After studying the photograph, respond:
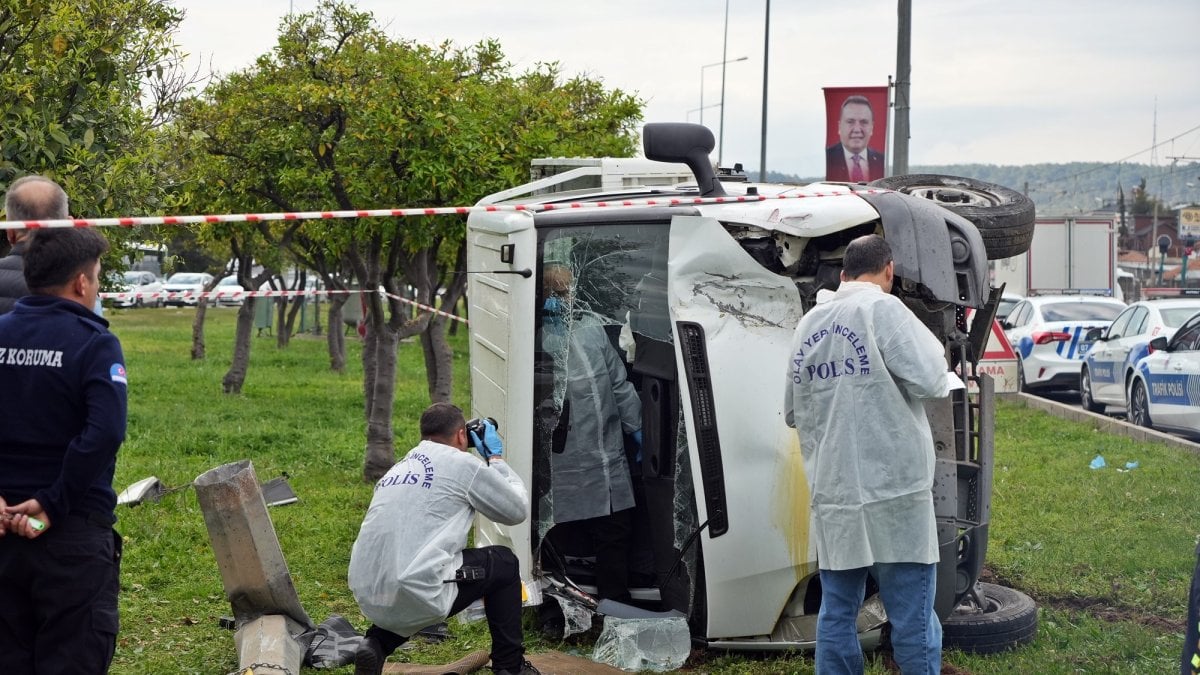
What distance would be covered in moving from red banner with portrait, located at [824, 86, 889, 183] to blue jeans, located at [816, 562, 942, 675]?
7.72 m

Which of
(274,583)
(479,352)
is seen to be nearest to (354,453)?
(479,352)

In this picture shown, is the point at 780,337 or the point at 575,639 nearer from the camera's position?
the point at 780,337

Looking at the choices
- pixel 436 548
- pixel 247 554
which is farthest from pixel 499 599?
pixel 247 554

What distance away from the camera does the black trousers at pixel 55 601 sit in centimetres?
416

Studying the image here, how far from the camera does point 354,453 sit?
14.2 m

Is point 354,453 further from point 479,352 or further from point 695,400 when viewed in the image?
point 695,400

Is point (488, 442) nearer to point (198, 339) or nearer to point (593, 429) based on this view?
point (593, 429)

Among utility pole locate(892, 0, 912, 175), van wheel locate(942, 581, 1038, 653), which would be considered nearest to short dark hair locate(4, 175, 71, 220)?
van wheel locate(942, 581, 1038, 653)

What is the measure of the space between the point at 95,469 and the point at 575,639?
3257 mm

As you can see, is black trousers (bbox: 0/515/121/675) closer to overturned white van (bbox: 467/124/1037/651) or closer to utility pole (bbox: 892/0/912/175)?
overturned white van (bbox: 467/124/1037/651)

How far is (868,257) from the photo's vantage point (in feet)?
17.6

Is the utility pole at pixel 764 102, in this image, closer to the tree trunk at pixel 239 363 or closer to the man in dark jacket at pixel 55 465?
the tree trunk at pixel 239 363

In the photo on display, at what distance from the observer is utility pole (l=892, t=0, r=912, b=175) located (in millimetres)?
13180

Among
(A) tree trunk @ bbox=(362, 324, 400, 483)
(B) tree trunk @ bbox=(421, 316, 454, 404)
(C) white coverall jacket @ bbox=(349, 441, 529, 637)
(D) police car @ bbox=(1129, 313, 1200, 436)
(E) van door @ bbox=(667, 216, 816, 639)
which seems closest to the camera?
(C) white coverall jacket @ bbox=(349, 441, 529, 637)
